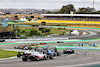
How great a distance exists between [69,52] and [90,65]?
14.4 m

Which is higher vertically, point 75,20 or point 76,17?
point 76,17

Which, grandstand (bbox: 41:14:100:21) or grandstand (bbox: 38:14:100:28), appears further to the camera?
grandstand (bbox: 41:14:100:21)

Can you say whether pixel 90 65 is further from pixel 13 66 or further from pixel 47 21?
pixel 47 21

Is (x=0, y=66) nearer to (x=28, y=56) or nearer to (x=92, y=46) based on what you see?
(x=28, y=56)

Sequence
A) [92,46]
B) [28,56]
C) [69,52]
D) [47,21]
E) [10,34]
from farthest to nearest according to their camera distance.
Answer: [47,21] → [10,34] → [92,46] → [69,52] → [28,56]

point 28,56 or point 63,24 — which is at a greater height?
point 28,56

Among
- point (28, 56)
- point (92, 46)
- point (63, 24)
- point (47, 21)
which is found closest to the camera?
point (28, 56)

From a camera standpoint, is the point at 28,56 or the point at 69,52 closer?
the point at 28,56

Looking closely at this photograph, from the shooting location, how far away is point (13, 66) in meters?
28.2

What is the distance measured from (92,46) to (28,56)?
1304 inches

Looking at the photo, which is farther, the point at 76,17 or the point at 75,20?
the point at 76,17

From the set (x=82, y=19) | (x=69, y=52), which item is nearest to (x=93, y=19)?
(x=82, y=19)

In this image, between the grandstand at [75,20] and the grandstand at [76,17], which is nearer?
the grandstand at [75,20]

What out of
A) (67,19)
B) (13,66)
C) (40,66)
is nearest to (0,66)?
(13,66)
